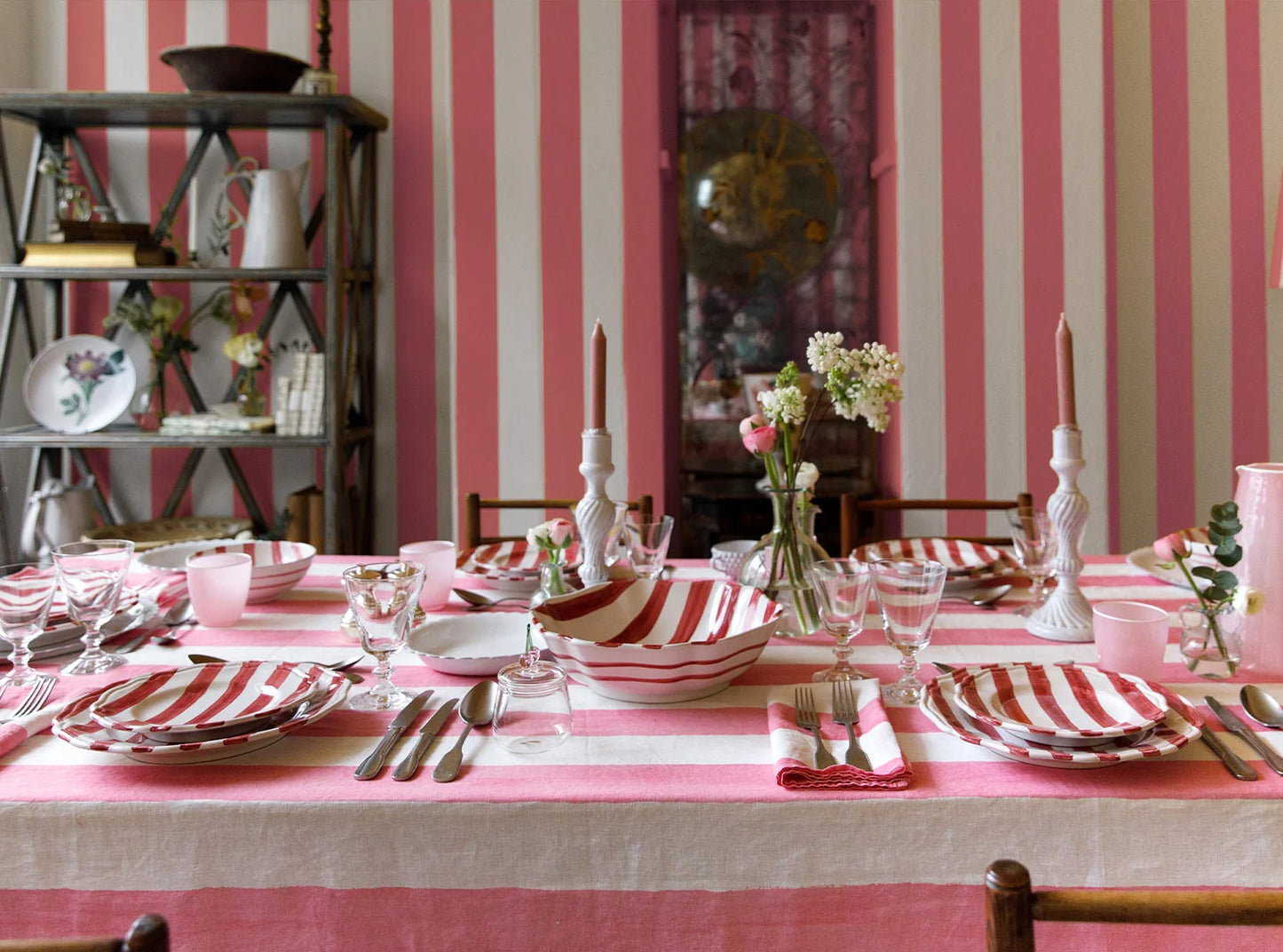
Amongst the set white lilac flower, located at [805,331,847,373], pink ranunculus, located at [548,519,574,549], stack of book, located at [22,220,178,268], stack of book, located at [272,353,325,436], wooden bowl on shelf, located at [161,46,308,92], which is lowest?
pink ranunculus, located at [548,519,574,549]

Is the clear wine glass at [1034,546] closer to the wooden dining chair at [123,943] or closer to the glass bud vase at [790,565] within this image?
the glass bud vase at [790,565]

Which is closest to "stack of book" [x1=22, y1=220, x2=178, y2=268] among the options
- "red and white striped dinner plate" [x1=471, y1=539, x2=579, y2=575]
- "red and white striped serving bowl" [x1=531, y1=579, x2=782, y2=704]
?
"red and white striped dinner plate" [x1=471, y1=539, x2=579, y2=575]

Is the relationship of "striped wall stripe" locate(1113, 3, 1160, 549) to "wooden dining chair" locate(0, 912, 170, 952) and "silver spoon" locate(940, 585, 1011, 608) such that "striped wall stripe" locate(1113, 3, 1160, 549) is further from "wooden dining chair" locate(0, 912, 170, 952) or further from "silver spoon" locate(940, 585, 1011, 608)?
"wooden dining chair" locate(0, 912, 170, 952)

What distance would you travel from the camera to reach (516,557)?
1.92 m

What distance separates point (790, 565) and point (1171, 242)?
7.46 feet

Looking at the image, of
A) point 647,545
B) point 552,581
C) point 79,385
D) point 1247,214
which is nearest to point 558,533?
point 552,581

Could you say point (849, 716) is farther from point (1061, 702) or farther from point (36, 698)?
point (36, 698)

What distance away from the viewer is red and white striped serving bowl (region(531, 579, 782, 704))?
3.77 feet

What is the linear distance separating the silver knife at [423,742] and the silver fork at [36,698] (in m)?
0.43

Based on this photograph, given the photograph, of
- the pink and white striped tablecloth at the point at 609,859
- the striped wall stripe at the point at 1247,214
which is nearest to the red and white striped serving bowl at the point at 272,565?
the pink and white striped tablecloth at the point at 609,859

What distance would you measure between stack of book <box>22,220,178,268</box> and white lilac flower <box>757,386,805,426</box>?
2.29m

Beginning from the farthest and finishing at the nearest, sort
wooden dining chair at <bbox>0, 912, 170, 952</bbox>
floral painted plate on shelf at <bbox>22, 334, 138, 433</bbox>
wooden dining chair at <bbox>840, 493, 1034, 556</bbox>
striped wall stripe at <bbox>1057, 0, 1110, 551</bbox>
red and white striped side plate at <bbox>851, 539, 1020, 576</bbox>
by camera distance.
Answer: floral painted plate on shelf at <bbox>22, 334, 138, 433</bbox> → striped wall stripe at <bbox>1057, 0, 1110, 551</bbox> → wooden dining chair at <bbox>840, 493, 1034, 556</bbox> → red and white striped side plate at <bbox>851, 539, 1020, 576</bbox> → wooden dining chair at <bbox>0, 912, 170, 952</bbox>

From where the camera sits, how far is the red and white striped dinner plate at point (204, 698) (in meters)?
1.05

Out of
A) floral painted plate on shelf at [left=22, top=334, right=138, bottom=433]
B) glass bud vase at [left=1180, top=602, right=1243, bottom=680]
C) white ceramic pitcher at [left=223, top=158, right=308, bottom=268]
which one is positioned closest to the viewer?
glass bud vase at [left=1180, top=602, right=1243, bottom=680]
